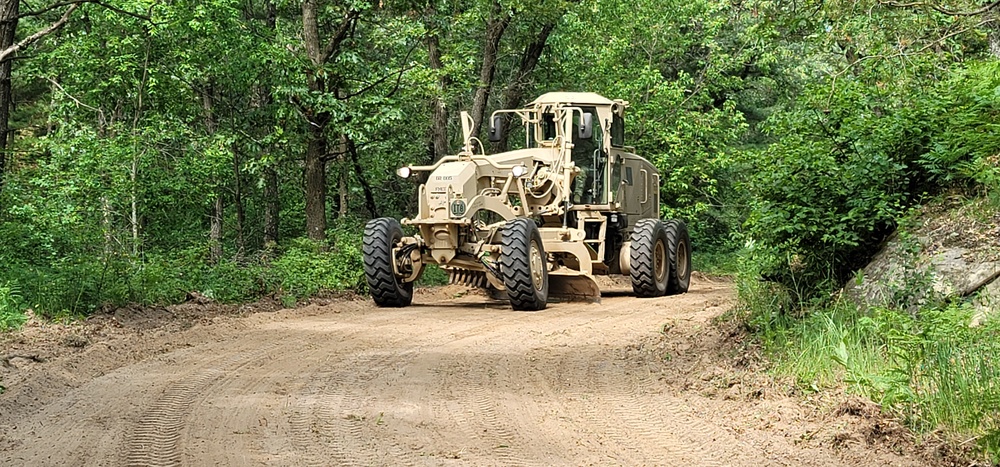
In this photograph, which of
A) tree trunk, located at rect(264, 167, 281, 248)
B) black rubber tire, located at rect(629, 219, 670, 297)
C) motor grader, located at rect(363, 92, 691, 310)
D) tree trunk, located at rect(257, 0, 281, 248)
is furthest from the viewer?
tree trunk, located at rect(264, 167, 281, 248)

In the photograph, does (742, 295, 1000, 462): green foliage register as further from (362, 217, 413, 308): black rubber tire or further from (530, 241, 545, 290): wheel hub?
(362, 217, 413, 308): black rubber tire

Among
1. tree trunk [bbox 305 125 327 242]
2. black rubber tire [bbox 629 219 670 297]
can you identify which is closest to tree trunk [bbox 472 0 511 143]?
tree trunk [bbox 305 125 327 242]

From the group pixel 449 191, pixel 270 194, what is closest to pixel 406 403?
pixel 449 191

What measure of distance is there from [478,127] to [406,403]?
16883 millimetres

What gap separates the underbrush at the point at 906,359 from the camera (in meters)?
5.93

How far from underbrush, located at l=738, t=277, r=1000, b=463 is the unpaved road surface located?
350mm

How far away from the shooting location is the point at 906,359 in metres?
6.75

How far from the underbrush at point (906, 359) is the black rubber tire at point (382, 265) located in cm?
681

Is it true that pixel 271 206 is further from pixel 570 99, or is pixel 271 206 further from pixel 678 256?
pixel 678 256

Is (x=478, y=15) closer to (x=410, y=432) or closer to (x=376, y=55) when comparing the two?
(x=376, y=55)

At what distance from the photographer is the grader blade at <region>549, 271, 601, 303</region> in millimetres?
16141

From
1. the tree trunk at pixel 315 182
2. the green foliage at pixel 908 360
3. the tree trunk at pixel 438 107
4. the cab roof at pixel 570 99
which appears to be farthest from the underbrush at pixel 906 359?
the tree trunk at pixel 438 107

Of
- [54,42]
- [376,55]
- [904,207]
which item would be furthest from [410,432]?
[376,55]

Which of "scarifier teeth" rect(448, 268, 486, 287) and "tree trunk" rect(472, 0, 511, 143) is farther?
"tree trunk" rect(472, 0, 511, 143)
